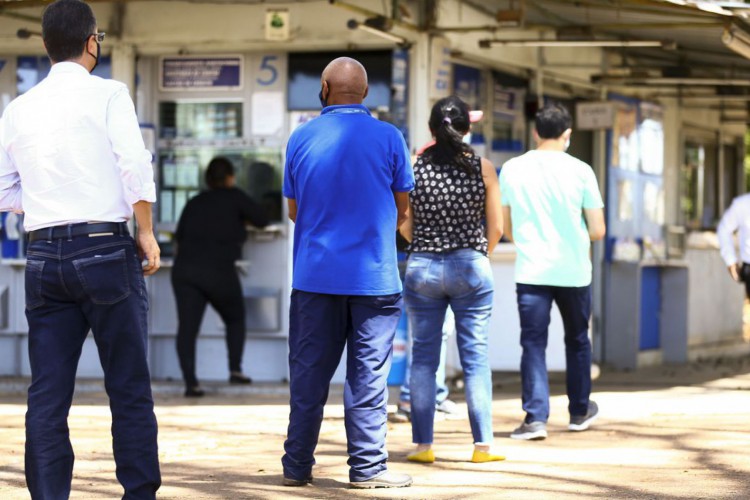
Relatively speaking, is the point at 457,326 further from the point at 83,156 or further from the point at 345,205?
the point at 83,156

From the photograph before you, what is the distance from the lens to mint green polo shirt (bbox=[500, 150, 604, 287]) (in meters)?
8.26

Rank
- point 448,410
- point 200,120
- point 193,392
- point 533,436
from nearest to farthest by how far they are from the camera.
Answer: point 533,436
point 448,410
point 193,392
point 200,120

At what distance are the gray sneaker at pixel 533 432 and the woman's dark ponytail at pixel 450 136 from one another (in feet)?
5.55

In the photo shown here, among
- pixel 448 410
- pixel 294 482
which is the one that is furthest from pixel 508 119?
pixel 294 482

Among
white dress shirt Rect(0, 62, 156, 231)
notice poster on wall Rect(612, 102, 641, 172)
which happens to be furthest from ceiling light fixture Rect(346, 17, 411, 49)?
white dress shirt Rect(0, 62, 156, 231)

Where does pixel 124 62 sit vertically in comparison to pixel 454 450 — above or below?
above

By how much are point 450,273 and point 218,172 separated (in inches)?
175

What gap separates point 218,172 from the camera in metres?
11.3

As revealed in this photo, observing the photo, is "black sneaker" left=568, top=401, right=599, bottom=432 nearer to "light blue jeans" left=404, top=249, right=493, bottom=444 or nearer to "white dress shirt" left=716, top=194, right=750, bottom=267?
"light blue jeans" left=404, top=249, right=493, bottom=444

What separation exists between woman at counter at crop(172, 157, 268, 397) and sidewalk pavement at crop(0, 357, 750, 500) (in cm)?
49

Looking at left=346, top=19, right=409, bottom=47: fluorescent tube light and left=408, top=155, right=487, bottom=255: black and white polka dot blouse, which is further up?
left=346, top=19, right=409, bottom=47: fluorescent tube light

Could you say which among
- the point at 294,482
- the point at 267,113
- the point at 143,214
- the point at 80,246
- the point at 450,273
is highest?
the point at 267,113

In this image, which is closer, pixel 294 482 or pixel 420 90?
pixel 294 482

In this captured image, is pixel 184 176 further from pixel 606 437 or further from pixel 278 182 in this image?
pixel 606 437
